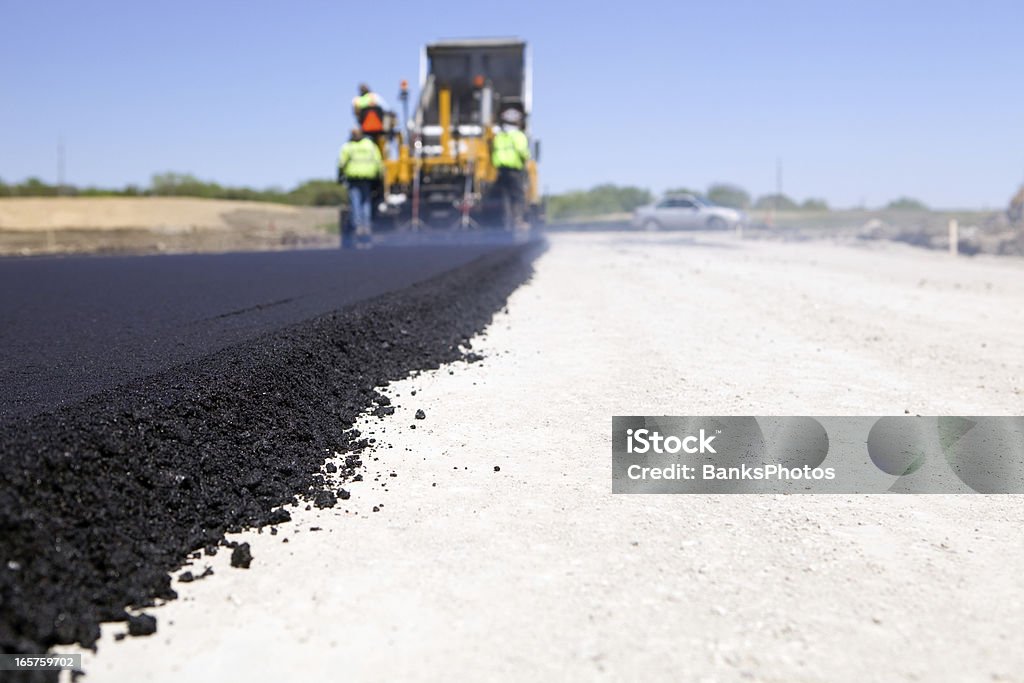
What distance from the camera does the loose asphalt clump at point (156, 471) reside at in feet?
8.36

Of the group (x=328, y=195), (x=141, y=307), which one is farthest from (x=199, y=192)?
(x=141, y=307)

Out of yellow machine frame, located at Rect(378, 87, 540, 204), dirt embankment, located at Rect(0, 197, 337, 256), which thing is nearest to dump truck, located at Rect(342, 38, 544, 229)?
yellow machine frame, located at Rect(378, 87, 540, 204)

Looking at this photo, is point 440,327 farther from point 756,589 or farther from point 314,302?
point 756,589

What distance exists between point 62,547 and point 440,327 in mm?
5037

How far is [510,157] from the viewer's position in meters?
20.0

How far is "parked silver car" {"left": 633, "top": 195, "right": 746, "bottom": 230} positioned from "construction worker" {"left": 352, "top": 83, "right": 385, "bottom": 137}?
21.5m

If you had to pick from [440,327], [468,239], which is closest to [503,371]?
[440,327]

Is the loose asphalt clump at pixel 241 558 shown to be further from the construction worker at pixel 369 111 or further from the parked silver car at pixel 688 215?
the parked silver car at pixel 688 215

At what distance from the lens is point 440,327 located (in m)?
7.61

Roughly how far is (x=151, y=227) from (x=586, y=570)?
28959 mm

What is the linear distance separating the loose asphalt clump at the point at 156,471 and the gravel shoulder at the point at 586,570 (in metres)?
0.13

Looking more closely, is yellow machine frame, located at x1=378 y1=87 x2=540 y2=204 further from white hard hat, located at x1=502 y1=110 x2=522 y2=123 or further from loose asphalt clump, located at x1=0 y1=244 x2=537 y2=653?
loose asphalt clump, located at x1=0 y1=244 x2=537 y2=653

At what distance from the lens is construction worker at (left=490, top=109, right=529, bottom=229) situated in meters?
19.9

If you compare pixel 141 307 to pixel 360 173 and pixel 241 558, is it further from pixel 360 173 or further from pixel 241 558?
pixel 360 173
